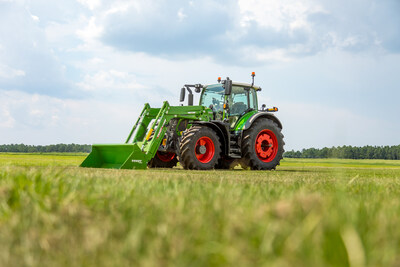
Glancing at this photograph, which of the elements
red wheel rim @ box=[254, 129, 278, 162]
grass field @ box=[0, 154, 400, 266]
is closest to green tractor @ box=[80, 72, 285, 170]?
red wheel rim @ box=[254, 129, 278, 162]

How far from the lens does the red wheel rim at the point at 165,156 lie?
11.8 meters

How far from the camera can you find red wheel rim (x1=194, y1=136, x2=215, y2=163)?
10414 mm

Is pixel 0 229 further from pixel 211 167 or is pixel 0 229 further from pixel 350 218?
pixel 211 167

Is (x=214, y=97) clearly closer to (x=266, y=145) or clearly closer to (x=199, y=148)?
(x=266, y=145)

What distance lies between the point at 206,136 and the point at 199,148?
1.18 ft

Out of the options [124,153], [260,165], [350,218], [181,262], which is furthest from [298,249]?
[260,165]

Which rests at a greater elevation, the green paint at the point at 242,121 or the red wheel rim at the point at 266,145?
the green paint at the point at 242,121

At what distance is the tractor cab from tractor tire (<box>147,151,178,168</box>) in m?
1.78

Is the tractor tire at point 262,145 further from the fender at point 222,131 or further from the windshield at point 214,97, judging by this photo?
the windshield at point 214,97

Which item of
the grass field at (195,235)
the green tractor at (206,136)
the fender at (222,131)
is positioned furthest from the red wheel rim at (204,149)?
the grass field at (195,235)

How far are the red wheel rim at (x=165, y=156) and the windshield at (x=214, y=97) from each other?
1.80 metres

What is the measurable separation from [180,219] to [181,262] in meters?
0.51

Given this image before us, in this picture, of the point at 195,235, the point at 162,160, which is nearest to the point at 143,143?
the point at 162,160

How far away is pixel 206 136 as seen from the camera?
10.4 metres
